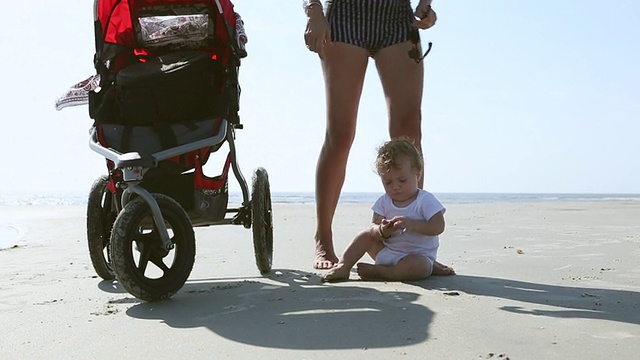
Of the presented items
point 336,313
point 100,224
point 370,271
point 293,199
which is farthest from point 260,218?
point 293,199

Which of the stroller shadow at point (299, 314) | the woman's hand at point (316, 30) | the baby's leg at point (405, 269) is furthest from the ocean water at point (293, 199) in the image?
the stroller shadow at point (299, 314)

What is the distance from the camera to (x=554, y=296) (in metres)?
2.55

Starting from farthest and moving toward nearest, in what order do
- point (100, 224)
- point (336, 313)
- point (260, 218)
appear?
point (100, 224) → point (260, 218) → point (336, 313)

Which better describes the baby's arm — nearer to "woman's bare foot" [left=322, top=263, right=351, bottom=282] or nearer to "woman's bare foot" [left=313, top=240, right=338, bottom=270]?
"woman's bare foot" [left=322, top=263, right=351, bottom=282]

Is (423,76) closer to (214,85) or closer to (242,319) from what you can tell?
(214,85)

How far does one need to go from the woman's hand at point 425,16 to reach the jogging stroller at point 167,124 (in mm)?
960

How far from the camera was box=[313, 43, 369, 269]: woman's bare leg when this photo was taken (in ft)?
11.5

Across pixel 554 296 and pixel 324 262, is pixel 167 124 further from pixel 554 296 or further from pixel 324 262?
pixel 554 296

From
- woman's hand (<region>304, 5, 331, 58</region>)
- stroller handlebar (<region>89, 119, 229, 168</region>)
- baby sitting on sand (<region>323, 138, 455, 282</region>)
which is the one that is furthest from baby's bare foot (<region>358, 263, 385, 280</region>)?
woman's hand (<region>304, 5, 331, 58</region>)

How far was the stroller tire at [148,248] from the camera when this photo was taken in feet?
7.78

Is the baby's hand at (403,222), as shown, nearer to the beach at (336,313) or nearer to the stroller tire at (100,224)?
the beach at (336,313)

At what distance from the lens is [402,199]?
3092mm

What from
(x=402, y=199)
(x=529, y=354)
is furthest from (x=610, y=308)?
(x=402, y=199)

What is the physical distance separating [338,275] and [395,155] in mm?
617
